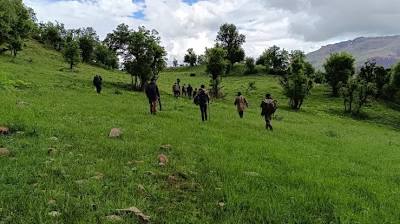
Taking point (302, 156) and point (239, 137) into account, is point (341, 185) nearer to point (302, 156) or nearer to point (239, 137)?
point (302, 156)

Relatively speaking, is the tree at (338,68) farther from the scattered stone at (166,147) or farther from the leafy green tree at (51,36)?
the scattered stone at (166,147)

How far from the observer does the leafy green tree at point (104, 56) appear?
133250 millimetres

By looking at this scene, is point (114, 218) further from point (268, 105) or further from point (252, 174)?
point (268, 105)

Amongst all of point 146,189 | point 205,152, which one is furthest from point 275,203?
point 205,152

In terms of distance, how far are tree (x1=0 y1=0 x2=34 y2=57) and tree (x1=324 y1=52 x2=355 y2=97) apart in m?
65.8

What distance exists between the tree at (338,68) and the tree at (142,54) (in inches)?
2216

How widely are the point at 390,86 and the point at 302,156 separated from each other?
91.6 meters

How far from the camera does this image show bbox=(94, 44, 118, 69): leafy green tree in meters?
133

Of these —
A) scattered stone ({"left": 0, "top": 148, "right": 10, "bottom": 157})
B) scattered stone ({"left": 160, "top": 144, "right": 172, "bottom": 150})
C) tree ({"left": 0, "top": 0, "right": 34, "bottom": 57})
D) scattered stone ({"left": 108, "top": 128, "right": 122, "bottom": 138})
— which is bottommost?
scattered stone ({"left": 160, "top": 144, "right": 172, "bottom": 150})

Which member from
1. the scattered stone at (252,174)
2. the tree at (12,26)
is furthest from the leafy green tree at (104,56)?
the scattered stone at (252,174)

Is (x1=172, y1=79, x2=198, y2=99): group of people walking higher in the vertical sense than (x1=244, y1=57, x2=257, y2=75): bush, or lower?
lower

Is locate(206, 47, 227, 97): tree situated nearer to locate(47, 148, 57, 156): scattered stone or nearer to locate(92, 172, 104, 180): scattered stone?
locate(47, 148, 57, 156): scattered stone

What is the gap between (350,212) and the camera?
459 inches

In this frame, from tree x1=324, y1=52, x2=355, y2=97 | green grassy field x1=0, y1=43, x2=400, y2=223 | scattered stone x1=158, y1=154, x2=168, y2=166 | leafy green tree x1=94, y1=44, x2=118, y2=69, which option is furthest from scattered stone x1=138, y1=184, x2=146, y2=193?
leafy green tree x1=94, y1=44, x2=118, y2=69
